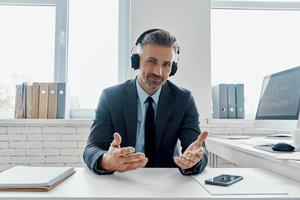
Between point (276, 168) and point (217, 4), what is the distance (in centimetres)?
189

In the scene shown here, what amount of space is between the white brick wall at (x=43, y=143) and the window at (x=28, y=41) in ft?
1.36

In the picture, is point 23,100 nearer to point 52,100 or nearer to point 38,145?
point 52,100

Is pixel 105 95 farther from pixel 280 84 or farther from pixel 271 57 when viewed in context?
pixel 271 57

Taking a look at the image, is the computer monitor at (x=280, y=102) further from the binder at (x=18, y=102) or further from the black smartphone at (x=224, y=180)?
the binder at (x=18, y=102)

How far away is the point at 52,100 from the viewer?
7.22 ft

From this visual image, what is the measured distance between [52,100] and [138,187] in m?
1.58

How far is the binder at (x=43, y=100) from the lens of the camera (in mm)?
2184

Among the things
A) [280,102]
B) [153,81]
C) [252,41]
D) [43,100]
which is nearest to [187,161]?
[153,81]

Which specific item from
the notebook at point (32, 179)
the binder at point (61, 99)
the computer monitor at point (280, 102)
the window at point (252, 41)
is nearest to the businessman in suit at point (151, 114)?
the notebook at point (32, 179)

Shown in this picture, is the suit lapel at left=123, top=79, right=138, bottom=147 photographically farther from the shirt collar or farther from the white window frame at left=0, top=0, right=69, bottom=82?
the white window frame at left=0, top=0, right=69, bottom=82

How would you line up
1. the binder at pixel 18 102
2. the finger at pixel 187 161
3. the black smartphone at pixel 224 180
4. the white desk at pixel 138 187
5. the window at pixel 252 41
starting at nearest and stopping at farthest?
the white desk at pixel 138 187, the black smartphone at pixel 224 180, the finger at pixel 187 161, the binder at pixel 18 102, the window at pixel 252 41

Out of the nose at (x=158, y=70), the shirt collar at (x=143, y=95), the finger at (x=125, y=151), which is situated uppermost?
the nose at (x=158, y=70)

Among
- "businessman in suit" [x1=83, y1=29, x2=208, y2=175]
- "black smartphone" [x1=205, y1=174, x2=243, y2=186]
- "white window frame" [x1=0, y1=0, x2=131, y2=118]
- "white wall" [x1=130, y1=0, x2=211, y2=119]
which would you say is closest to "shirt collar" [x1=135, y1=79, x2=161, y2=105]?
"businessman in suit" [x1=83, y1=29, x2=208, y2=175]

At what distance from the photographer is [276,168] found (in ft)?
3.51
